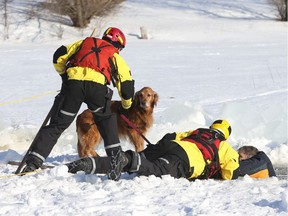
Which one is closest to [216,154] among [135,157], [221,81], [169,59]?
[135,157]

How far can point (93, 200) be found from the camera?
4.55m

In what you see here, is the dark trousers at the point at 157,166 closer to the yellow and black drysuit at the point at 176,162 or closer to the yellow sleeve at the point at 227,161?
the yellow and black drysuit at the point at 176,162

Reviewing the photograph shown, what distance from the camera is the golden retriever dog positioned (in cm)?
809

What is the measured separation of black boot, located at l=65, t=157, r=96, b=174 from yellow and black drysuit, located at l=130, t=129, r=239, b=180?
40 cm

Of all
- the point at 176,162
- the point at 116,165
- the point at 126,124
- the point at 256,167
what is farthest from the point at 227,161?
the point at 126,124

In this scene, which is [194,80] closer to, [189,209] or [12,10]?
[189,209]

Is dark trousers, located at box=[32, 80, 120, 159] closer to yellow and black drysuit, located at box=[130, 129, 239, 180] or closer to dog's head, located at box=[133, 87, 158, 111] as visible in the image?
yellow and black drysuit, located at box=[130, 129, 239, 180]

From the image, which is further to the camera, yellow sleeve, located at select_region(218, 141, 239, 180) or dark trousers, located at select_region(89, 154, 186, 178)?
yellow sleeve, located at select_region(218, 141, 239, 180)

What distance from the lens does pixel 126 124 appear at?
841cm

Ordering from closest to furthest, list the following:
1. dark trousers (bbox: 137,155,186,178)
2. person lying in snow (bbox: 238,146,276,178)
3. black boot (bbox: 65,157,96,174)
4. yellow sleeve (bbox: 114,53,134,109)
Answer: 1. black boot (bbox: 65,157,96,174)
2. dark trousers (bbox: 137,155,186,178)
3. yellow sleeve (bbox: 114,53,134,109)
4. person lying in snow (bbox: 238,146,276,178)

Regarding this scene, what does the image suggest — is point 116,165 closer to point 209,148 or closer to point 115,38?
point 209,148

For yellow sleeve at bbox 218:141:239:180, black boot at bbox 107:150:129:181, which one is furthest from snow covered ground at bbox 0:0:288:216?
yellow sleeve at bbox 218:141:239:180

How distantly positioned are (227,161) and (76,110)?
5.19 ft

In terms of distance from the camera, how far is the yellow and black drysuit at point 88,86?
5590 mm
